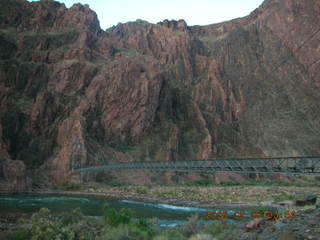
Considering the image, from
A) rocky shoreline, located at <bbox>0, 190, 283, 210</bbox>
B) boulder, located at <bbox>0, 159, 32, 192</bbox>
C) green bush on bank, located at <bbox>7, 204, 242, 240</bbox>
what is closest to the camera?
green bush on bank, located at <bbox>7, 204, 242, 240</bbox>

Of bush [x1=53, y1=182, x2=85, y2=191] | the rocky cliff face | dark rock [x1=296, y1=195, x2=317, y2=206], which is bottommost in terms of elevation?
bush [x1=53, y1=182, x2=85, y2=191]

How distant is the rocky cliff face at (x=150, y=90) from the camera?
3356 inches

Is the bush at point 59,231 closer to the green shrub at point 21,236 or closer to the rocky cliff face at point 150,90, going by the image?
the green shrub at point 21,236

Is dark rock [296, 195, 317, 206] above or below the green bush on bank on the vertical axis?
above

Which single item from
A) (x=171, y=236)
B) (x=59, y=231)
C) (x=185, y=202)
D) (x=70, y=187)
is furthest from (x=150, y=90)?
(x=171, y=236)

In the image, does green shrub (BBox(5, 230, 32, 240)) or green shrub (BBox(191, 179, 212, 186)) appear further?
green shrub (BBox(191, 179, 212, 186))

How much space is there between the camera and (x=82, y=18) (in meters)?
123

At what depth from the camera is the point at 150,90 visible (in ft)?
316

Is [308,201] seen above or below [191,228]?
above

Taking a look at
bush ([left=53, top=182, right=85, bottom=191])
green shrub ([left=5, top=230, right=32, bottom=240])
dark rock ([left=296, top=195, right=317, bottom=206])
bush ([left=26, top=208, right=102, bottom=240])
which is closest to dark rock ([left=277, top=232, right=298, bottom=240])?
bush ([left=26, top=208, right=102, bottom=240])

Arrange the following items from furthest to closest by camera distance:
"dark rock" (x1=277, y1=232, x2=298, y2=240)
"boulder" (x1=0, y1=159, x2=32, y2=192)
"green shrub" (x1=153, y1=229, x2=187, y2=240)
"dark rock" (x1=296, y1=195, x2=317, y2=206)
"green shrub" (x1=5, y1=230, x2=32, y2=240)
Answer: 1. "boulder" (x1=0, y1=159, x2=32, y2=192)
2. "dark rock" (x1=296, y1=195, x2=317, y2=206)
3. "green shrub" (x1=5, y1=230, x2=32, y2=240)
4. "green shrub" (x1=153, y1=229, x2=187, y2=240)
5. "dark rock" (x1=277, y1=232, x2=298, y2=240)

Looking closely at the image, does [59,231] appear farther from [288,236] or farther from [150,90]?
[150,90]

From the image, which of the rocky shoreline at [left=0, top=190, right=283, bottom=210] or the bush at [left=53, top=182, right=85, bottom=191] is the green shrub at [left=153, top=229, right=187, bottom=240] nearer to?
the rocky shoreline at [left=0, top=190, right=283, bottom=210]

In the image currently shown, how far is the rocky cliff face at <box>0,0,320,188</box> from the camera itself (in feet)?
280
